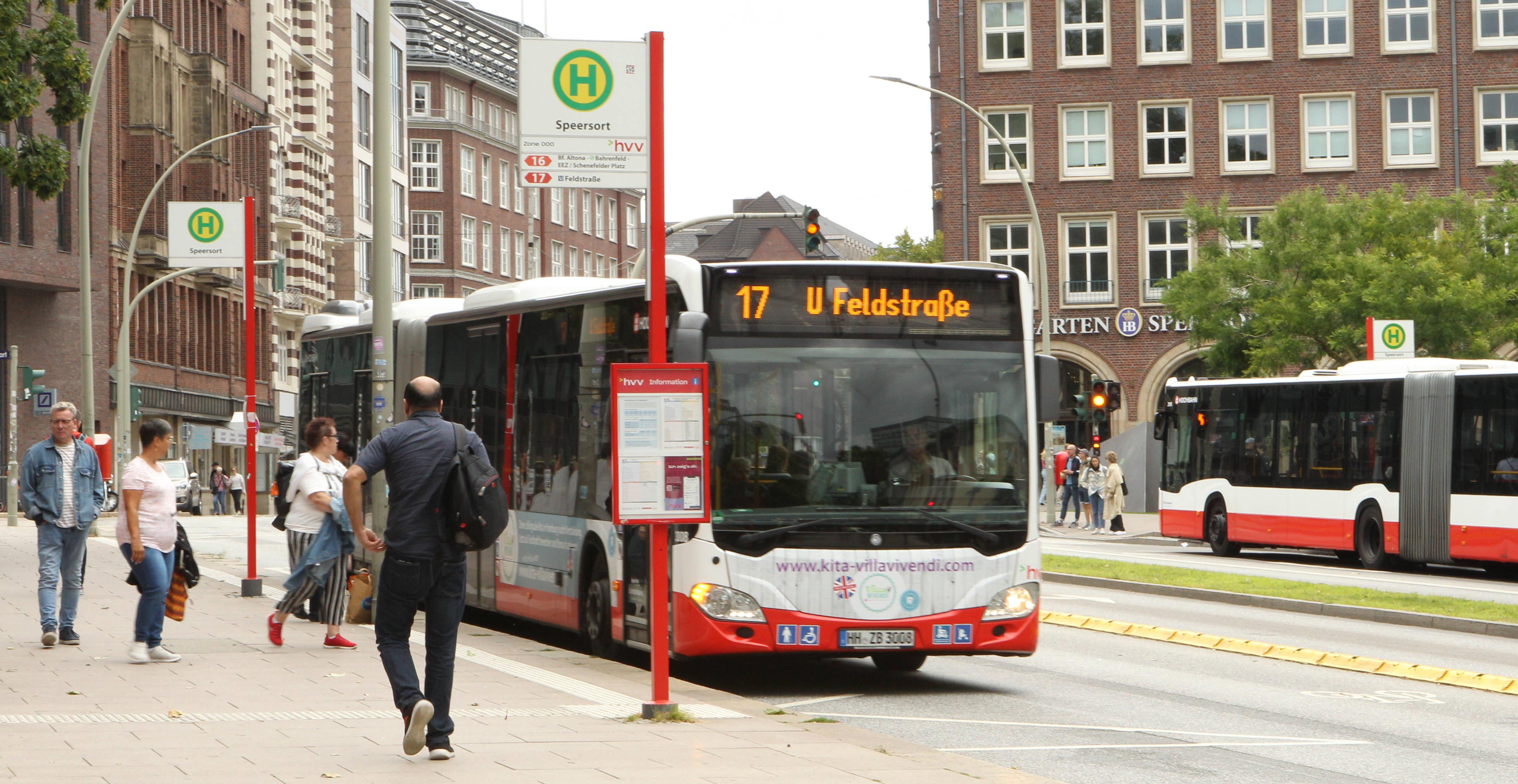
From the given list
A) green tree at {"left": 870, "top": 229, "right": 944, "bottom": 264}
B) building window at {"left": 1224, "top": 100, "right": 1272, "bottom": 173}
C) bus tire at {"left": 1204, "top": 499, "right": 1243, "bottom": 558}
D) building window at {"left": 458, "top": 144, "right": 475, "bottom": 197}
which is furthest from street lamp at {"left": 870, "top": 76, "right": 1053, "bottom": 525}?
building window at {"left": 458, "top": 144, "right": 475, "bottom": 197}

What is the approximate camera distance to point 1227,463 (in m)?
31.0

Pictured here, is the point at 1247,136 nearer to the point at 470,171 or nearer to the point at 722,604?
the point at 722,604

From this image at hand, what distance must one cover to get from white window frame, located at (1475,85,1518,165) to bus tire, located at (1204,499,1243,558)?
28652 millimetres

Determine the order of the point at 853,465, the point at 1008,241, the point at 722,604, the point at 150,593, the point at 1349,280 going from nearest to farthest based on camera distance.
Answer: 1. the point at 722,604
2. the point at 853,465
3. the point at 150,593
4. the point at 1349,280
5. the point at 1008,241

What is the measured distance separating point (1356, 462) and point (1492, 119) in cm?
3209

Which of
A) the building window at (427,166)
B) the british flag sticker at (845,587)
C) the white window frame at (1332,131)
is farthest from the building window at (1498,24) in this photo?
the building window at (427,166)

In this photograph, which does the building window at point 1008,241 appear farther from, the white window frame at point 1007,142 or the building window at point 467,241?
the building window at point 467,241

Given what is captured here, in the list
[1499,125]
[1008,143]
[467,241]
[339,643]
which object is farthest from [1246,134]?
[467,241]

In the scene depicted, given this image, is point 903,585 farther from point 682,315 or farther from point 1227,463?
point 1227,463

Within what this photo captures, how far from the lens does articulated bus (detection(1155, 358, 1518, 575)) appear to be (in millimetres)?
25531

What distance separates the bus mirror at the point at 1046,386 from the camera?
12.5 meters

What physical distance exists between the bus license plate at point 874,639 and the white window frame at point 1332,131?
47.6 metres

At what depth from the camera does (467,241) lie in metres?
98.5

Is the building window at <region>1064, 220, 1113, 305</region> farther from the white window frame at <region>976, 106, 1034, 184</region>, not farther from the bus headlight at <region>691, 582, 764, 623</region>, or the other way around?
the bus headlight at <region>691, 582, 764, 623</region>
